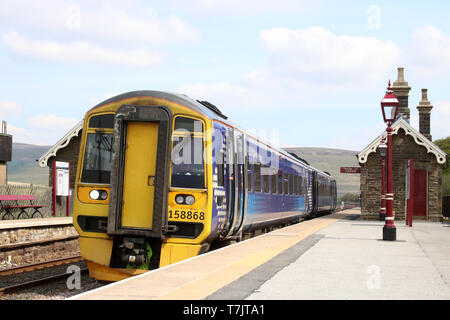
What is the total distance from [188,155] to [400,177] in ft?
74.2

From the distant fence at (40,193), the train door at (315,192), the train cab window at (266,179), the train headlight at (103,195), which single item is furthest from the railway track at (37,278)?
the train door at (315,192)

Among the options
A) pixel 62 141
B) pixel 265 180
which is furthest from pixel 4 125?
pixel 265 180

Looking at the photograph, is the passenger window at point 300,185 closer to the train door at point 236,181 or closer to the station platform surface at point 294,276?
the train door at point 236,181

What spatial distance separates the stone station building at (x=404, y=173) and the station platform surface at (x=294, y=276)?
18415 millimetres

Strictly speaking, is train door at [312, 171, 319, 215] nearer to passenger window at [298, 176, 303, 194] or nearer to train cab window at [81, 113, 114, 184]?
passenger window at [298, 176, 303, 194]

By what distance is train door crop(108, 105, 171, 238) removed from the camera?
33.7ft

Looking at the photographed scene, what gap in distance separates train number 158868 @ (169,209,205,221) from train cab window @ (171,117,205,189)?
0.43 metres

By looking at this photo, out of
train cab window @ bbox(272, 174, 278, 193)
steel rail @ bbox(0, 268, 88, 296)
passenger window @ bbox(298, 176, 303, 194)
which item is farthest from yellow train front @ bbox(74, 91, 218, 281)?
passenger window @ bbox(298, 176, 303, 194)

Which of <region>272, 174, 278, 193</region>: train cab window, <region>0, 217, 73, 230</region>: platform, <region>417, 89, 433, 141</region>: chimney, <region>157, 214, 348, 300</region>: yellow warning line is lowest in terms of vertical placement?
<region>157, 214, 348, 300</region>: yellow warning line

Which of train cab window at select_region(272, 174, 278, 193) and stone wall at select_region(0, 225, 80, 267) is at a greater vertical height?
train cab window at select_region(272, 174, 278, 193)

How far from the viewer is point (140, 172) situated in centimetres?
1055
